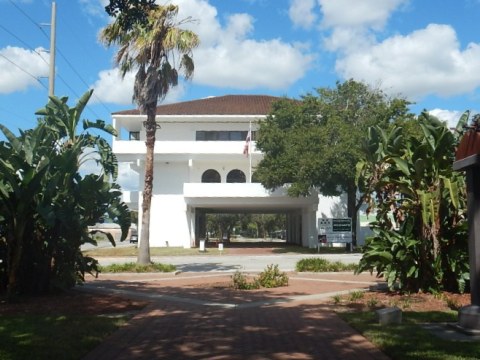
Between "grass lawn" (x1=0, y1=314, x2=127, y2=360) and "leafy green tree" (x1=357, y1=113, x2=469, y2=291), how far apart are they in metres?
6.18

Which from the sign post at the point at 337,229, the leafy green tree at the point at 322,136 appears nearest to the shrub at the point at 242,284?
the leafy green tree at the point at 322,136

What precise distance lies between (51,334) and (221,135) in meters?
39.4

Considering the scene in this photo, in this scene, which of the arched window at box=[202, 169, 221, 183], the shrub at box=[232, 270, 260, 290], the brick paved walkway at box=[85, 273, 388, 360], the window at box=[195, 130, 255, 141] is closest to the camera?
the brick paved walkway at box=[85, 273, 388, 360]

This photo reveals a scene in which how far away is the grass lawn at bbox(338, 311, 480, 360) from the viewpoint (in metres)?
6.92

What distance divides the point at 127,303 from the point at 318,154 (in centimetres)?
2282

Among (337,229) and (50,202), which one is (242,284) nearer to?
(50,202)

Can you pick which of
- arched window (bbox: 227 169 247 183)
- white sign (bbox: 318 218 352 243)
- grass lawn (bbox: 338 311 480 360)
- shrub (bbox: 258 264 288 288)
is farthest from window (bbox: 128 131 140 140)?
grass lawn (bbox: 338 311 480 360)

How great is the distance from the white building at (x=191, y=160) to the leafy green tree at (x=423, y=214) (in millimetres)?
29306

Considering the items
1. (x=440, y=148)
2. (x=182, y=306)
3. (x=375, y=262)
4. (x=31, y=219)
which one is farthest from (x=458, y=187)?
(x=31, y=219)

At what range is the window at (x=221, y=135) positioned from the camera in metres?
46.9

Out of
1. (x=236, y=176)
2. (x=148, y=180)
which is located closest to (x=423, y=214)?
(x=148, y=180)

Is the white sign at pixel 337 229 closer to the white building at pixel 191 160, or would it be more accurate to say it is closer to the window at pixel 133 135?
the white building at pixel 191 160

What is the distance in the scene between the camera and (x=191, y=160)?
45.1 m

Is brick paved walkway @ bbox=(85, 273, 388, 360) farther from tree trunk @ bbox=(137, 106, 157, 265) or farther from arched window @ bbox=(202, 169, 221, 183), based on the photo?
arched window @ bbox=(202, 169, 221, 183)
